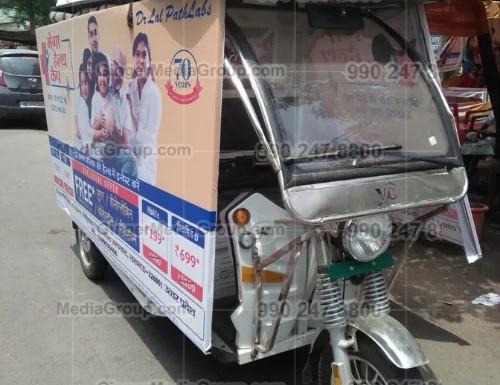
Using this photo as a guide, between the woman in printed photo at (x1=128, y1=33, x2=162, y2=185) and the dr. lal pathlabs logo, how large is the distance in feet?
0.55

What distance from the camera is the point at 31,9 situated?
22547 mm

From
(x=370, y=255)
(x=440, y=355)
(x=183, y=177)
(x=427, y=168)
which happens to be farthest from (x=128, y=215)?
(x=440, y=355)

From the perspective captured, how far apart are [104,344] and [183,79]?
2.03m

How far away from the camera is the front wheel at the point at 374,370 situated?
2.37 m

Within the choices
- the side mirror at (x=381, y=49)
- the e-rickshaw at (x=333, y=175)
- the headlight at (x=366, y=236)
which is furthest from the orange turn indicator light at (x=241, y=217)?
the side mirror at (x=381, y=49)

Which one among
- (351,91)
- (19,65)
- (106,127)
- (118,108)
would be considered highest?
(351,91)

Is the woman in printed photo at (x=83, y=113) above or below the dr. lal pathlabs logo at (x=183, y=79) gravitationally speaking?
below

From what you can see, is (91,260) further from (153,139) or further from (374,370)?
(374,370)

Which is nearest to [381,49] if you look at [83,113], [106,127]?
[106,127]

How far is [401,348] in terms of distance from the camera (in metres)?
2.36

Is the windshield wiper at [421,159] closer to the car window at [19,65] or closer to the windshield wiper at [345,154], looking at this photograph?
the windshield wiper at [345,154]

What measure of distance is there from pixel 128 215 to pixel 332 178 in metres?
1.46

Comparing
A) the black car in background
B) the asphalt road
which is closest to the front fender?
the asphalt road

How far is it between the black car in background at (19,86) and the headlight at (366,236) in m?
10.6
